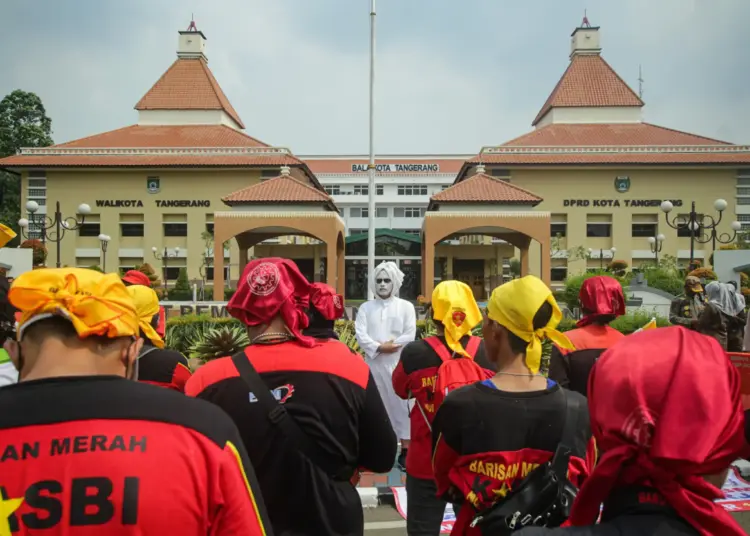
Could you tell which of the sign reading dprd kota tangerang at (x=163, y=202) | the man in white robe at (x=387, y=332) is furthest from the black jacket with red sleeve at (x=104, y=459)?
the sign reading dprd kota tangerang at (x=163, y=202)

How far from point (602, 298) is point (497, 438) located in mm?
2120

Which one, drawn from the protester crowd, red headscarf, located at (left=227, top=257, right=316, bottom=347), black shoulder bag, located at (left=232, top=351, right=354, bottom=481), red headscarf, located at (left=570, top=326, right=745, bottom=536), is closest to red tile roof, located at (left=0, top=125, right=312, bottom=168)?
the protester crowd

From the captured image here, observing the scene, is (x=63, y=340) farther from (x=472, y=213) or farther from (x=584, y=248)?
(x=584, y=248)

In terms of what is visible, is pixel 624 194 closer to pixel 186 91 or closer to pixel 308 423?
pixel 186 91

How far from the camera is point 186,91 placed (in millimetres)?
45312

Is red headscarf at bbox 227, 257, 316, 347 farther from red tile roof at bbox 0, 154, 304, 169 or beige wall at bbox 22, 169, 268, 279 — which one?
beige wall at bbox 22, 169, 268, 279

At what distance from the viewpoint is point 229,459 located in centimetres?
155

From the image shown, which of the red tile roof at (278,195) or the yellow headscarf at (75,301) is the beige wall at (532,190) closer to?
the red tile roof at (278,195)

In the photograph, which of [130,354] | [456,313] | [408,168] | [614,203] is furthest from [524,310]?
[408,168]

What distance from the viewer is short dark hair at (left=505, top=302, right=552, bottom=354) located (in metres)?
2.56

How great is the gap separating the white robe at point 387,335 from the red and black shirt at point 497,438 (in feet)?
14.6

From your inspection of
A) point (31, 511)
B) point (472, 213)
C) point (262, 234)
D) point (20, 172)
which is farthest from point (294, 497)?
point (20, 172)

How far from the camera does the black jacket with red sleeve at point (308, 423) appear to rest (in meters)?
2.34

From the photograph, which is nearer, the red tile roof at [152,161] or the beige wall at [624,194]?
the red tile roof at [152,161]
